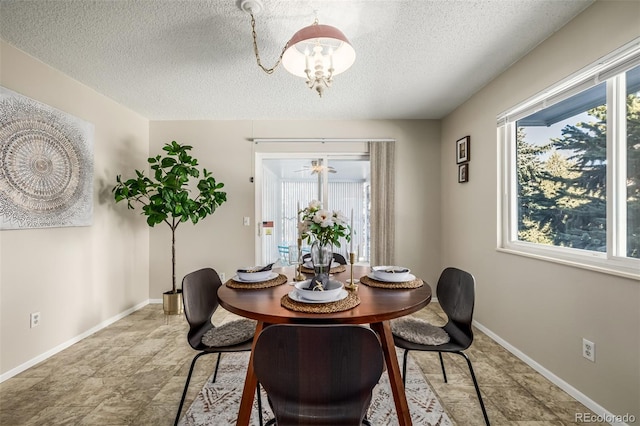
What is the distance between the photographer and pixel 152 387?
1996 millimetres

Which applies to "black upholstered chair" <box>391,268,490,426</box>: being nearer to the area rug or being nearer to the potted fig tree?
the area rug

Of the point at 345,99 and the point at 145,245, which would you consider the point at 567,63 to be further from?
the point at 145,245

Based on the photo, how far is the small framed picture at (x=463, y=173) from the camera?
3.20m

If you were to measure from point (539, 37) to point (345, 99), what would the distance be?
169cm

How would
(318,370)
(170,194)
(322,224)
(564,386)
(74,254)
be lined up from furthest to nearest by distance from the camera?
1. (170,194)
2. (74,254)
3. (564,386)
4. (322,224)
5. (318,370)

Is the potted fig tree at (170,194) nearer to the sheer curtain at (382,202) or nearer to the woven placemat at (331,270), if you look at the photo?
the woven placemat at (331,270)

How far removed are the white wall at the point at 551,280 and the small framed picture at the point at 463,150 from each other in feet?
0.32

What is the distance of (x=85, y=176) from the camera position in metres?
2.81

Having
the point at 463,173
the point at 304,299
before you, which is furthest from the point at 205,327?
the point at 463,173

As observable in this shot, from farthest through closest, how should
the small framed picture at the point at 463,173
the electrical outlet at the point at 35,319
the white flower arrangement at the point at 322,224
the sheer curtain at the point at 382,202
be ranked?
the sheer curtain at the point at 382,202 < the small framed picture at the point at 463,173 < the electrical outlet at the point at 35,319 < the white flower arrangement at the point at 322,224

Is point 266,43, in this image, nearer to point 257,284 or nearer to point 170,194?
point 257,284

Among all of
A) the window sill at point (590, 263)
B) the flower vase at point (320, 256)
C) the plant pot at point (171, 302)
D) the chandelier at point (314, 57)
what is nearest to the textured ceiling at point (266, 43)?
the chandelier at point (314, 57)

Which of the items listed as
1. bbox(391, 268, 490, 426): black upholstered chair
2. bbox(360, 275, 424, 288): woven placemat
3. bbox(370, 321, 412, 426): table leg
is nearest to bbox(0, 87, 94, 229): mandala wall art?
bbox(360, 275, 424, 288): woven placemat

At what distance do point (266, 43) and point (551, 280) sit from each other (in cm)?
263
